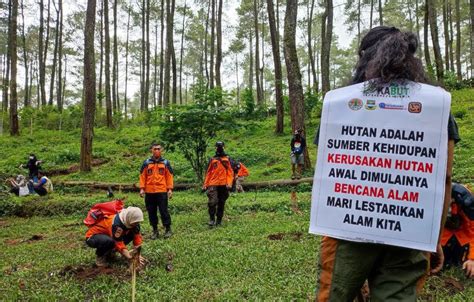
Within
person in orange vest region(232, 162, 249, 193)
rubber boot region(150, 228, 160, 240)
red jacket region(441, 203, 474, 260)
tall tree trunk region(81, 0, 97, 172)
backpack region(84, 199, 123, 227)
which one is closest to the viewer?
red jacket region(441, 203, 474, 260)

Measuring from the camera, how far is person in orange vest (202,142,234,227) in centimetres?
915

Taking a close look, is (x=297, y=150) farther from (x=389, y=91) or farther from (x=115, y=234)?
(x=389, y=91)

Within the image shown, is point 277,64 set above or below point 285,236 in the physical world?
above

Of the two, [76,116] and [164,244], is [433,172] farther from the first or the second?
[76,116]

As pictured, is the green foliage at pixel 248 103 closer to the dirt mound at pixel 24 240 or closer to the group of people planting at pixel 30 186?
the group of people planting at pixel 30 186

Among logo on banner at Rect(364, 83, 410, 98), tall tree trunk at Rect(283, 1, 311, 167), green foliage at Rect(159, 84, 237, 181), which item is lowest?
logo on banner at Rect(364, 83, 410, 98)

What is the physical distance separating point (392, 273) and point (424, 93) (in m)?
0.87

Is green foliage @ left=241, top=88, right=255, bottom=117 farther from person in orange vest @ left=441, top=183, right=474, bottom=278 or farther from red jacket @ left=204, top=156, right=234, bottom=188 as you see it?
person in orange vest @ left=441, top=183, right=474, bottom=278

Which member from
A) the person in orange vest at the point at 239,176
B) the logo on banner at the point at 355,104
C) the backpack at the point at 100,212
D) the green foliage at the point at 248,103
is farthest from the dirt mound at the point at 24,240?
the green foliage at the point at 248,103

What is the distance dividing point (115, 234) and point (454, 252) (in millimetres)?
4244

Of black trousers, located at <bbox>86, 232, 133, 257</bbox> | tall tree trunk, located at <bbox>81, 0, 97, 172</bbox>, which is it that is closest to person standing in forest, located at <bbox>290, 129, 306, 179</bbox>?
tall tree trunk, located at <bbox>81, 0, 97, 172</bbox>

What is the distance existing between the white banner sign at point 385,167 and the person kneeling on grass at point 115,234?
3873 mm

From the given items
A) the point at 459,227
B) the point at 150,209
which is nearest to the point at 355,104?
the point at 459,227

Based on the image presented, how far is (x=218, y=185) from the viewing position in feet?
30.1
